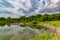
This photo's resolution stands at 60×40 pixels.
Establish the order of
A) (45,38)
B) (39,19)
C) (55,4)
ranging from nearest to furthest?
(45,38), (55,4), (39,19)

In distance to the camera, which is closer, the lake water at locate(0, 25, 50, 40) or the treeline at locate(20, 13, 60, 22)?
the lake water at locate(0, 25, 50, 40)

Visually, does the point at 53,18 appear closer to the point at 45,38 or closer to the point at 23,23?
the point at 23,23

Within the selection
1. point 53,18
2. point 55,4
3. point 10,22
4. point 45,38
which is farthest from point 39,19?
point 45,38

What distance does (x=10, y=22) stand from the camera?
48.7 feet

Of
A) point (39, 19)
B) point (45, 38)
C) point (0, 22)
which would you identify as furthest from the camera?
point (39, 19)

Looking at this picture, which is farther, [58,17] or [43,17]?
[43,17]

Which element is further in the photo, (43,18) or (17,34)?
(43,18)

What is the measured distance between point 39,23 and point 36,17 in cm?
63

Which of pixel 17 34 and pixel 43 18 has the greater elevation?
pixel 17 34

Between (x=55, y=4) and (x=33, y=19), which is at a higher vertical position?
(x=55, y=4)

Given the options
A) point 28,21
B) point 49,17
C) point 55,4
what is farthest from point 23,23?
point 55,4

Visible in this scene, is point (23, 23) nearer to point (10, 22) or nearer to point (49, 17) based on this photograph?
point (10, 22)

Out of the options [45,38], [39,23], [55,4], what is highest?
[55,4]

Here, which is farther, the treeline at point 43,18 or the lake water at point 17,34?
the treeline at point 43,18
